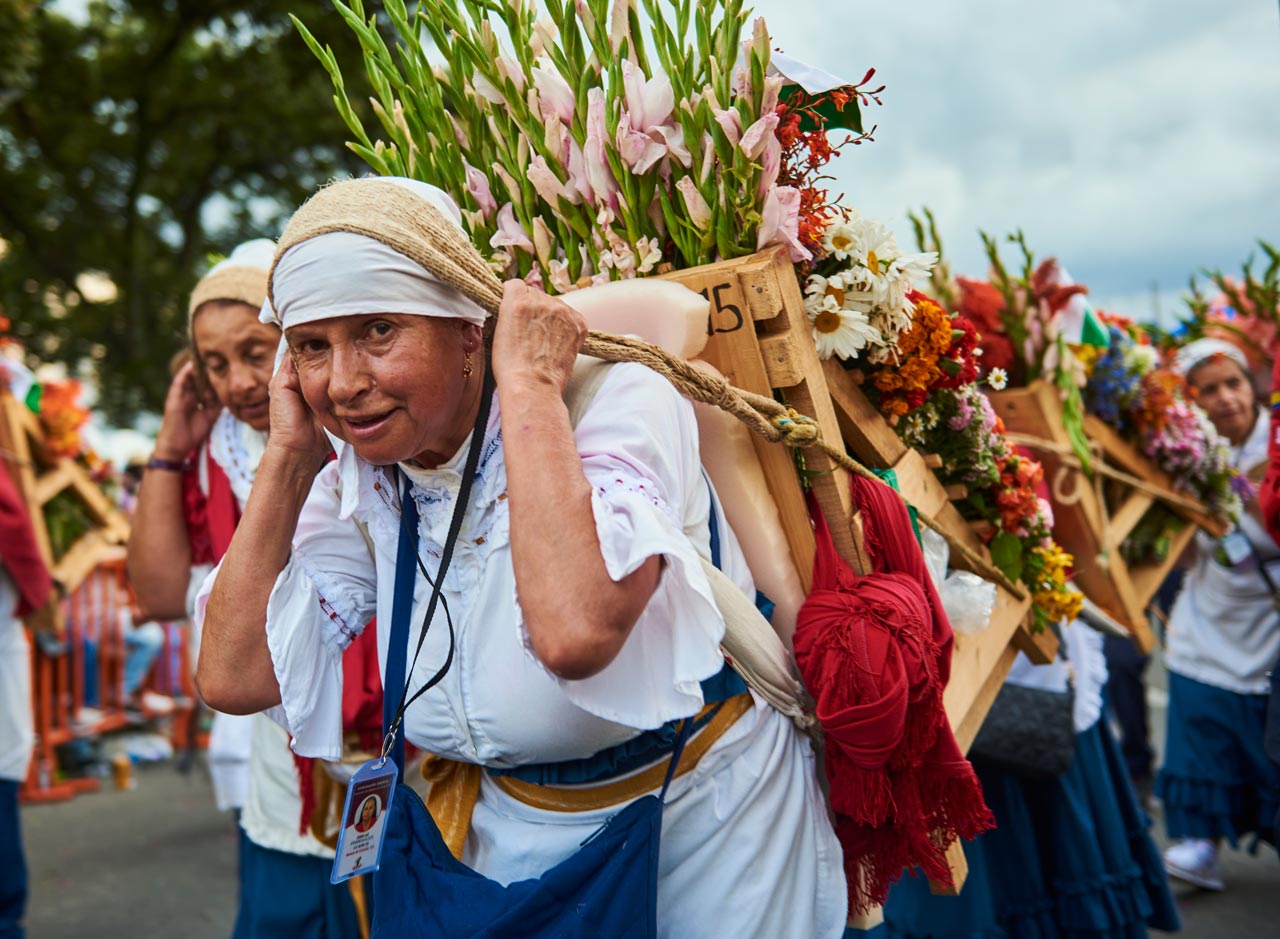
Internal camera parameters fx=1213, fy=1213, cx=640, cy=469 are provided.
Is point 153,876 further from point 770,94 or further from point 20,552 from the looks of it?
point 770,94

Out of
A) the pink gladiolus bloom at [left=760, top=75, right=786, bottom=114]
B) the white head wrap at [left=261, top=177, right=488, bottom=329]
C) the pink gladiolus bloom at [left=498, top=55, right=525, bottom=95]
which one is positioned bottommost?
the white head wrap at [left=261, top=177, right=488, bottom=329]

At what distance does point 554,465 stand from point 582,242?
93 cm

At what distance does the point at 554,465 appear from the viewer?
1.79 metres

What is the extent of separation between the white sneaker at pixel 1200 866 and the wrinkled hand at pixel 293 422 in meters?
5.20

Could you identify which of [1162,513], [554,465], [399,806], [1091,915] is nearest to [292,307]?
[554,465]

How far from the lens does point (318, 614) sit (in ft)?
7.29

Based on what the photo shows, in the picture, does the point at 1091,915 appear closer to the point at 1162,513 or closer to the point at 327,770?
→ the point at 1162,513

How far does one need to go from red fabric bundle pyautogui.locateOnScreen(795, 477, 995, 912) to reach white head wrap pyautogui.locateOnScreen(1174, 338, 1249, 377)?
387cm

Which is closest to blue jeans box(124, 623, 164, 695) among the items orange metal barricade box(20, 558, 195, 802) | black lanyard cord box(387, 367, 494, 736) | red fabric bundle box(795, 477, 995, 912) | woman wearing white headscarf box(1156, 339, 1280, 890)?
orange metal barricade box(20, 558, 195, 802)

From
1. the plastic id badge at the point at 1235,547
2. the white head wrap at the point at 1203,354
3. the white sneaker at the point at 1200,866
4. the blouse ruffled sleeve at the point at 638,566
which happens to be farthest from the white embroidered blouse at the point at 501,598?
the white sneaker at the point at 1200,866

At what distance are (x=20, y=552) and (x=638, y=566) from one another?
373 cm

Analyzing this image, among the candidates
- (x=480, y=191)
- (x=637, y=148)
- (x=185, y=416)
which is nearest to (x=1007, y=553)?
(x=637, y=148)

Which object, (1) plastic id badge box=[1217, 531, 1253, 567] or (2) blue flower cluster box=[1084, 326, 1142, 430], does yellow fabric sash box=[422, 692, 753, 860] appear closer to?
(2) blue flower cluster box=[1084, 326, 1142, 430]

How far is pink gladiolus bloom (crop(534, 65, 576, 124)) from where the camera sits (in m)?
2.50
